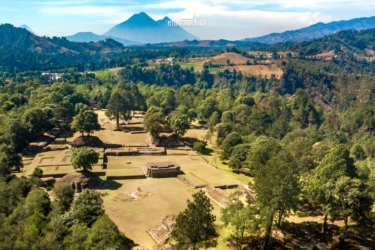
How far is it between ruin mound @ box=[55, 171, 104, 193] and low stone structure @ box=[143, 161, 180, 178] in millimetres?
8044

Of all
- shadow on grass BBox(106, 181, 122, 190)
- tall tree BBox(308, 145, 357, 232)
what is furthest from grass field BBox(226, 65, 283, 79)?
tall tree BBox(308, 145, 357, 232)

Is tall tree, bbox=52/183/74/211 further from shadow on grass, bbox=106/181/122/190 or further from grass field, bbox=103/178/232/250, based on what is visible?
shadow on grass, bbox=106/181/122/190

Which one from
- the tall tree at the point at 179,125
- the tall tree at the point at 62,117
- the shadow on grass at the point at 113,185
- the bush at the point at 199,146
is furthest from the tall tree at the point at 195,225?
the tall tree at the point at 62,117

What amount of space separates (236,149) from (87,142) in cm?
2935

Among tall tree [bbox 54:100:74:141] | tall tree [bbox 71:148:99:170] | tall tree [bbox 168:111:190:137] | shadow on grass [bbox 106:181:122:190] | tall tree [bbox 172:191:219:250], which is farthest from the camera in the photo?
tall tree [bbox 168:111:190:137]

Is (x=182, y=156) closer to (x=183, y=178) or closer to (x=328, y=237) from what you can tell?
(x=183, y=178)

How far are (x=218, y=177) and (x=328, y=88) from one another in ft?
441

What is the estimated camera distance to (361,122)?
313ft

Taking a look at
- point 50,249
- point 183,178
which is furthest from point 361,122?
point 50,249

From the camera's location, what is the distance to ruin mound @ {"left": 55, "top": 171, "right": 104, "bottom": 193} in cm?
4338

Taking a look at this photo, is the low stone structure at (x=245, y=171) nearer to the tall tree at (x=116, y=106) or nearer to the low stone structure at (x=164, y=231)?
the low stone structure at (x=164, y=231)

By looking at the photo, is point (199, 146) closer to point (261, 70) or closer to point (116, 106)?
point (116, 106)

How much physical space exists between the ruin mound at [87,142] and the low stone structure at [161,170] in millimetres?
15816

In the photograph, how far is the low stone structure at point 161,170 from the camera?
50625 millimetres
